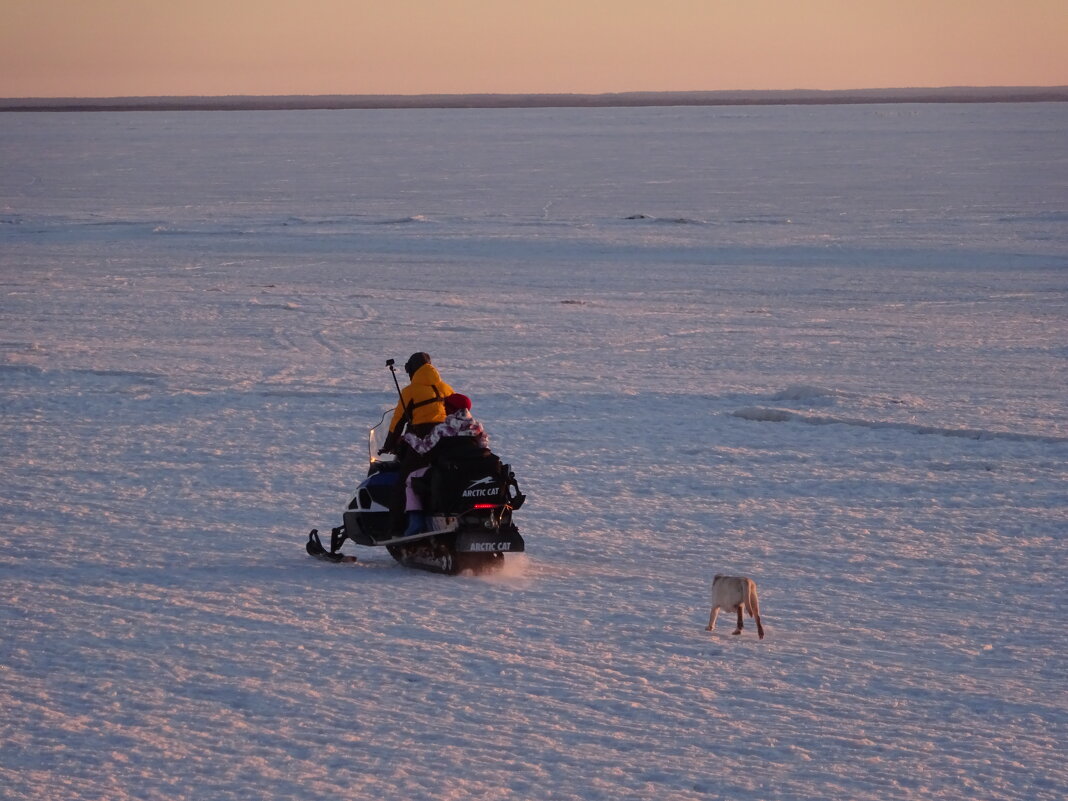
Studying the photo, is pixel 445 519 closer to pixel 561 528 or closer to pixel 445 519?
pixel 445 519

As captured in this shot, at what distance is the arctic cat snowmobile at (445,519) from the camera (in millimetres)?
7711

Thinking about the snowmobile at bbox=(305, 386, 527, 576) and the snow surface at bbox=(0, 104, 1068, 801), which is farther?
the snowmobile at bbox=(305, 386, 527, 576)

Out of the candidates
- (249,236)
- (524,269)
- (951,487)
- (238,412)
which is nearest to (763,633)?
(951,487)

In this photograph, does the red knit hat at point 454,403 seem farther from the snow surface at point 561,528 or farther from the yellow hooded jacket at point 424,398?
the snow surface at point 561,528

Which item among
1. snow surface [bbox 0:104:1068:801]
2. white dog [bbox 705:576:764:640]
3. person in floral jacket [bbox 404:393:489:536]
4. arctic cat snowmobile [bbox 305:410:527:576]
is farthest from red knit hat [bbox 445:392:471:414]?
white dog [bbox 705:576:764:640]

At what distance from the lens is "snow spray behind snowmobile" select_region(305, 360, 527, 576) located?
25.3ft

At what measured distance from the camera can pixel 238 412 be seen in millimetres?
12906

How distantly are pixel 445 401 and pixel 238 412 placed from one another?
5523 millimetres

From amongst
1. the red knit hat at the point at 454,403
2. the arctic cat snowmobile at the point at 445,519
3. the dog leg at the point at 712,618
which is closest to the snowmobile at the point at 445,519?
the arctic cat snowmobile at the point at 445,519

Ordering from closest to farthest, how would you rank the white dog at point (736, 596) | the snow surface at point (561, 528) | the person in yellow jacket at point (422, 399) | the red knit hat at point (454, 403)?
the snow surface at point (561, 528)
the white dog at point (736, 596)
the person in yellow jacket at point (422, 399)
the red knit hat at point (454, 403)

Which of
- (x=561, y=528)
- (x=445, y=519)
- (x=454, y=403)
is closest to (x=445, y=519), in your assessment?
(x=445, y=519)

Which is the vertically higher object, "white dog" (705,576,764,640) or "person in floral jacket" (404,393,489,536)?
"person in floral jacket" (404,393,489,536)

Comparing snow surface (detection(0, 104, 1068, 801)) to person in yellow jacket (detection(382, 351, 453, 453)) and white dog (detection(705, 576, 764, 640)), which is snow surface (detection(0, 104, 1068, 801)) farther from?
person in yellow jacket (detection(382, 351, 453, 453))

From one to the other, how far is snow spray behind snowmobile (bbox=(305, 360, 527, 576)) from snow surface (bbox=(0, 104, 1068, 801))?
0.58 feet
